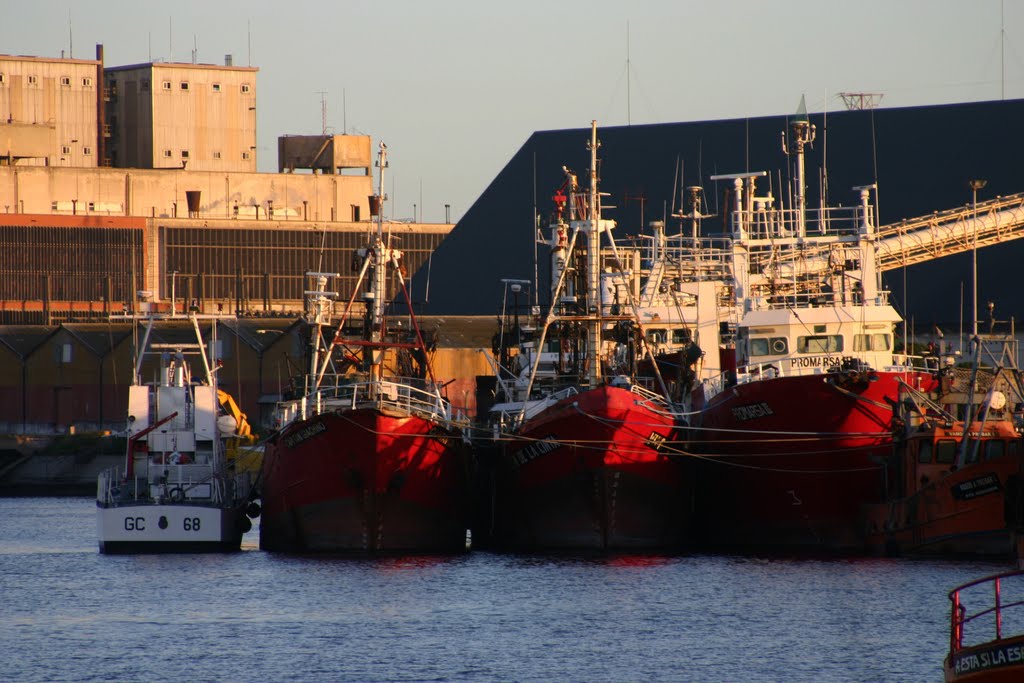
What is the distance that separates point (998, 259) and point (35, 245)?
6540cm

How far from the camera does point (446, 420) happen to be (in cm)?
5019

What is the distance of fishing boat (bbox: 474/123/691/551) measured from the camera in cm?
4903

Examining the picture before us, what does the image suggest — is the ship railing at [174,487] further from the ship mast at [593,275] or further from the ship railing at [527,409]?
the ship mast at [593,275]

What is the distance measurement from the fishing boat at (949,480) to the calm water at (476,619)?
0.93m

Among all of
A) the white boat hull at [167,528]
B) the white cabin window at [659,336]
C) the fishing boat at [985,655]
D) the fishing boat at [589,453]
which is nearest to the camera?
the fishing boat at [985,655]

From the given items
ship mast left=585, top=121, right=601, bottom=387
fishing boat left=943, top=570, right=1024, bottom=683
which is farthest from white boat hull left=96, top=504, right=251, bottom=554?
fishing boat left=943, top=570, right=1024, bottom=683

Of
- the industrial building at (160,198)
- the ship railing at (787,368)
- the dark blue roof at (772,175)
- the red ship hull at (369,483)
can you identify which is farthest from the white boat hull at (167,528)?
the industrial building at (160,198)

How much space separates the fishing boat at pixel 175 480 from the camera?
51.4 m

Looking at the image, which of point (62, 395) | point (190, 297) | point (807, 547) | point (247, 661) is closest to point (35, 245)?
point (190, 297)

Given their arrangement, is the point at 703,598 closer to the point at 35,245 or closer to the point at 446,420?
the point at 446,420

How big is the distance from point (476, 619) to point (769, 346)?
57.4 ft

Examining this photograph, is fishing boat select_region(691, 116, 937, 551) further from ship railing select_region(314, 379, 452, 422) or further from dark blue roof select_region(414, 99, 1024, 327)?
dark blue roof select_region(414, 99, 1024, 327)

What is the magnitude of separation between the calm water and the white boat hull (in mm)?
519

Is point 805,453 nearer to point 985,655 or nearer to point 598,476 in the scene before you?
point 598,476
